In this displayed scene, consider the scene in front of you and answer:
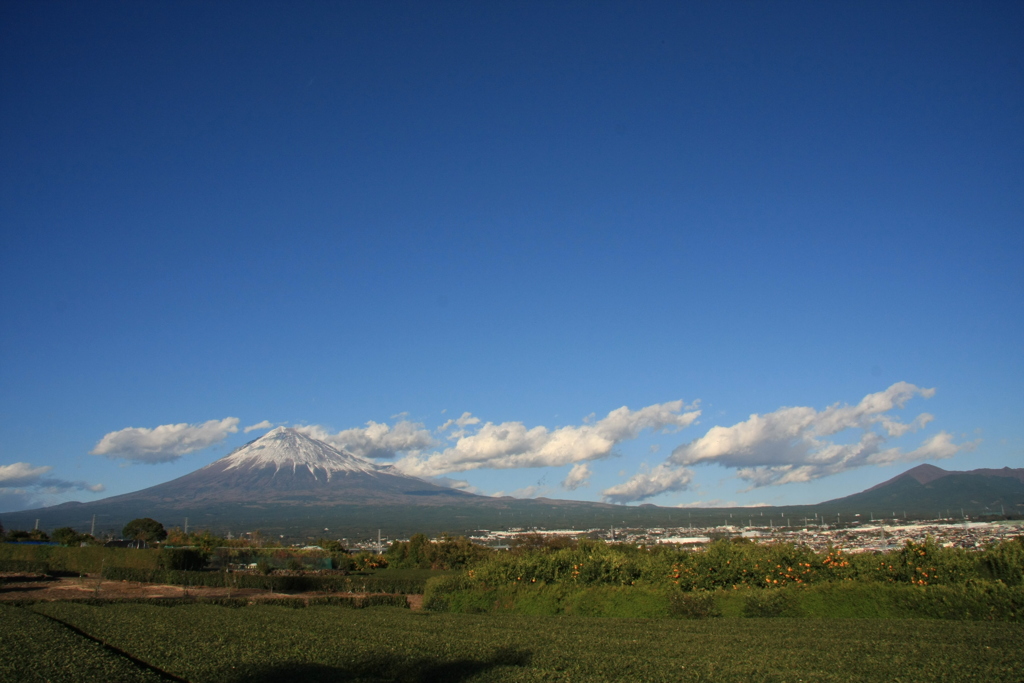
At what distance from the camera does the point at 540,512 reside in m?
190

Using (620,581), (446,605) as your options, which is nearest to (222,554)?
(446,605)

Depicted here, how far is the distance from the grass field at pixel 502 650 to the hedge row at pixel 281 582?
561 inches

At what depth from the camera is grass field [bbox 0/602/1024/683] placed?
7.32m

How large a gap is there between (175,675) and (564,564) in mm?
13393

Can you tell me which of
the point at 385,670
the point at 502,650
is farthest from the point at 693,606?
the point at 385,670

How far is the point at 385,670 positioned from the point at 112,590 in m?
22.0

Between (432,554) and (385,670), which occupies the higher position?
(385,670)

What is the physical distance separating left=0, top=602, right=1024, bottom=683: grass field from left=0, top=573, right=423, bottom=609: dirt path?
9535 mm

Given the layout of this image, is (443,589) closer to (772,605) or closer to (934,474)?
(772,605)

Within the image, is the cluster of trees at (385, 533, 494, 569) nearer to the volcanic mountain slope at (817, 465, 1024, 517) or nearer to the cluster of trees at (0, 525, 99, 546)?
the cluster of trees at (0, 525, 99, 546)

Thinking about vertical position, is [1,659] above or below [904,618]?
above

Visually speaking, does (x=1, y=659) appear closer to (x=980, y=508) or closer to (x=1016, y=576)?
(x=1016, y=576)

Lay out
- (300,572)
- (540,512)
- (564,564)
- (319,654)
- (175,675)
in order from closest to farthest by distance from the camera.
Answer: (175,675) → (319,654) → (564,564) → (300,572) → (540,512)

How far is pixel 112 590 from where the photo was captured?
24.3 m
